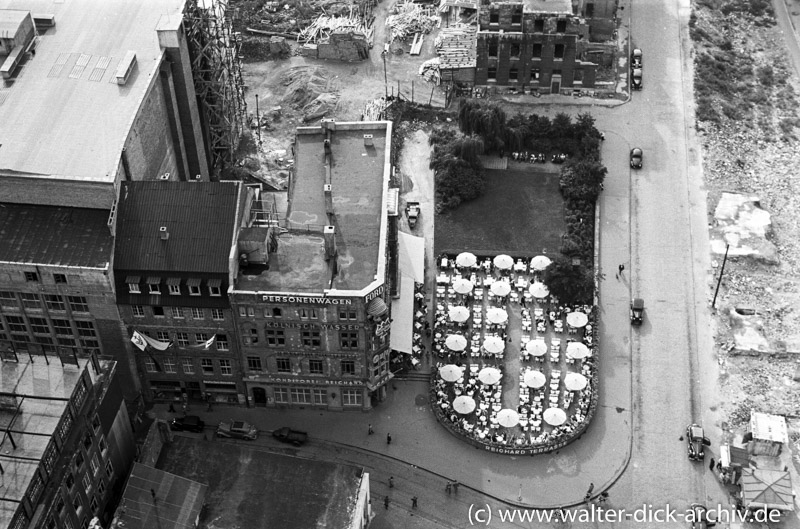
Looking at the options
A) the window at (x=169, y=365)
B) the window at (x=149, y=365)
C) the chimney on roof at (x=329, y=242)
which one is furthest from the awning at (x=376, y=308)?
the window at (x=149, y=365)

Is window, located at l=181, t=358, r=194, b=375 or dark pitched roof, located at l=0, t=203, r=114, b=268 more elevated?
dark pitched roof, located at l=0, t=203, r=114, b=268

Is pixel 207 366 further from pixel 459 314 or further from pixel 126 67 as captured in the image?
pixel 126 67

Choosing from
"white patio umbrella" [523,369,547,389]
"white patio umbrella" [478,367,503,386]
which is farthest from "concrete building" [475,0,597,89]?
"white patio umbrella" [478,367,503,386]

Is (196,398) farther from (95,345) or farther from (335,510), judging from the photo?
(335,510)

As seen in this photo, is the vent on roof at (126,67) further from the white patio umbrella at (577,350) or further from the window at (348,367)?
the white patio umbrella at (577,350)

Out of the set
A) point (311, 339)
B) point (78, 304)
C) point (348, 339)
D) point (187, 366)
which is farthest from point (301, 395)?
point (78, 304)

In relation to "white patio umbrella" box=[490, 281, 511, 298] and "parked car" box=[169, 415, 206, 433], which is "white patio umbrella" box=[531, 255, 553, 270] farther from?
"parked car" box=[169, 415, 206, 433]
